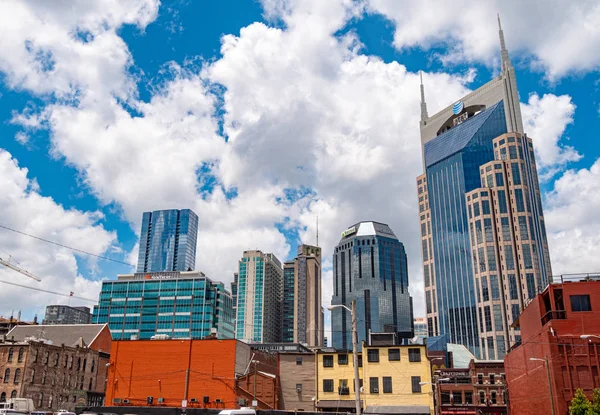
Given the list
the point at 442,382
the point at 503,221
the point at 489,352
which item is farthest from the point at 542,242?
the point at 442,382

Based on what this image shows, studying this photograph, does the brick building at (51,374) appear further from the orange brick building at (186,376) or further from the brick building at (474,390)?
the brick building at (474,390)

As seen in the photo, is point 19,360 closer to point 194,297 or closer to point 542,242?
point 194,297

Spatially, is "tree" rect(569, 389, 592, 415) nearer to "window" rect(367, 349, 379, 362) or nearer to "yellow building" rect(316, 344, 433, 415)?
"yellow building" rect(316, 344, 433, 415)

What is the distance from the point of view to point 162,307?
633ft

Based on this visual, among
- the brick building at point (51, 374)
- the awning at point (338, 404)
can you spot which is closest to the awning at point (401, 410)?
the awning at point (338, 404)

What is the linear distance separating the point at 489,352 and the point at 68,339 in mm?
131169

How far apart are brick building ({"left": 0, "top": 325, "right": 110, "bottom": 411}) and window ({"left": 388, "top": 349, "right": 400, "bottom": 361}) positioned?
173ft

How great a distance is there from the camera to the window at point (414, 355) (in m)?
64.4

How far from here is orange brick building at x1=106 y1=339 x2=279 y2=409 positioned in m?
66.6

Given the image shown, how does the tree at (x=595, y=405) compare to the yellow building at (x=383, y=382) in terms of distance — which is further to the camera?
the yellow building at (x=383, y=382)

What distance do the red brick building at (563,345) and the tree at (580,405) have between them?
200cm

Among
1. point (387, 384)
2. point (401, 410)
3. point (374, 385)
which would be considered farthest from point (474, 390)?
point (374, 385)

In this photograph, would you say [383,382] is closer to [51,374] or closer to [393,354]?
[393,354]

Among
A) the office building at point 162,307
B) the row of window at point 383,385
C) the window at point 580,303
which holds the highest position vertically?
the office building at point 162,307
